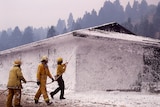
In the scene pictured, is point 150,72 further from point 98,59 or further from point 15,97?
point 15,97

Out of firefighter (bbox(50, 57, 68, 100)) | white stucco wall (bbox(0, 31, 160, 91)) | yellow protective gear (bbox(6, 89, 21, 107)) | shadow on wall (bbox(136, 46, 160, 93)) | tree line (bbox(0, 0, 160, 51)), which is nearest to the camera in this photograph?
yellow protective gear (bbox(6, 89, 21, 107))

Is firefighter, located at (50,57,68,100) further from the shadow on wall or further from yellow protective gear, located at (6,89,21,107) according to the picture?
the shadow on wall

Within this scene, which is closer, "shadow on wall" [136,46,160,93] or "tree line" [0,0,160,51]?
"shadow on wall" [136,46,160,93]

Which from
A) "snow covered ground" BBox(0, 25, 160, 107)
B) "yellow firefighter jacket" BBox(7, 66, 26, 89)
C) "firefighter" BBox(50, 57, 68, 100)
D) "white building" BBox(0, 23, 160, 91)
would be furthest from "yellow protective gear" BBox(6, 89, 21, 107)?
"white building" BBox(0, 23, 160, 91)

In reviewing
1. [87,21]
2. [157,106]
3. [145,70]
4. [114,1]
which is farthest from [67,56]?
[114,1]

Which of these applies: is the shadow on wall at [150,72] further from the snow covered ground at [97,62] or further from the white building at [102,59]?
the snow covered ground at [97,62]

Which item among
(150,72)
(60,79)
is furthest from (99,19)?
(60,79)

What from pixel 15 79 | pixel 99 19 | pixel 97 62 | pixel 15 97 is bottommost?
pixel 15 97

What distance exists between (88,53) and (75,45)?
720 mm

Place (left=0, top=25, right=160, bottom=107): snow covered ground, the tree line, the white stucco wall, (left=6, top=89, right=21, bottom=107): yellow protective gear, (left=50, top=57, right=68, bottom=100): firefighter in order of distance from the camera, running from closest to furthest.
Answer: (left=6, top=89, right=21, bottom=107): yellow protective gear
(left=50, top=57, right=68, bottom=100): firefighter
(left=0, top=25, right=160, bottom=107): snow covered ground
the white stucco wall
the tree line

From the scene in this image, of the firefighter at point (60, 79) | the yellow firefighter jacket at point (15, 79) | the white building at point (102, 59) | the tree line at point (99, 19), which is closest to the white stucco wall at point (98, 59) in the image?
the white building at point (102, 59)

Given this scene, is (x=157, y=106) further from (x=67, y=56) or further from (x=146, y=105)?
(x=67, y=56)

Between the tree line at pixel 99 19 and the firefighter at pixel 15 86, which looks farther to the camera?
the tree line at pixel 99 19

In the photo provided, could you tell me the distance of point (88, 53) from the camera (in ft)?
40.8
